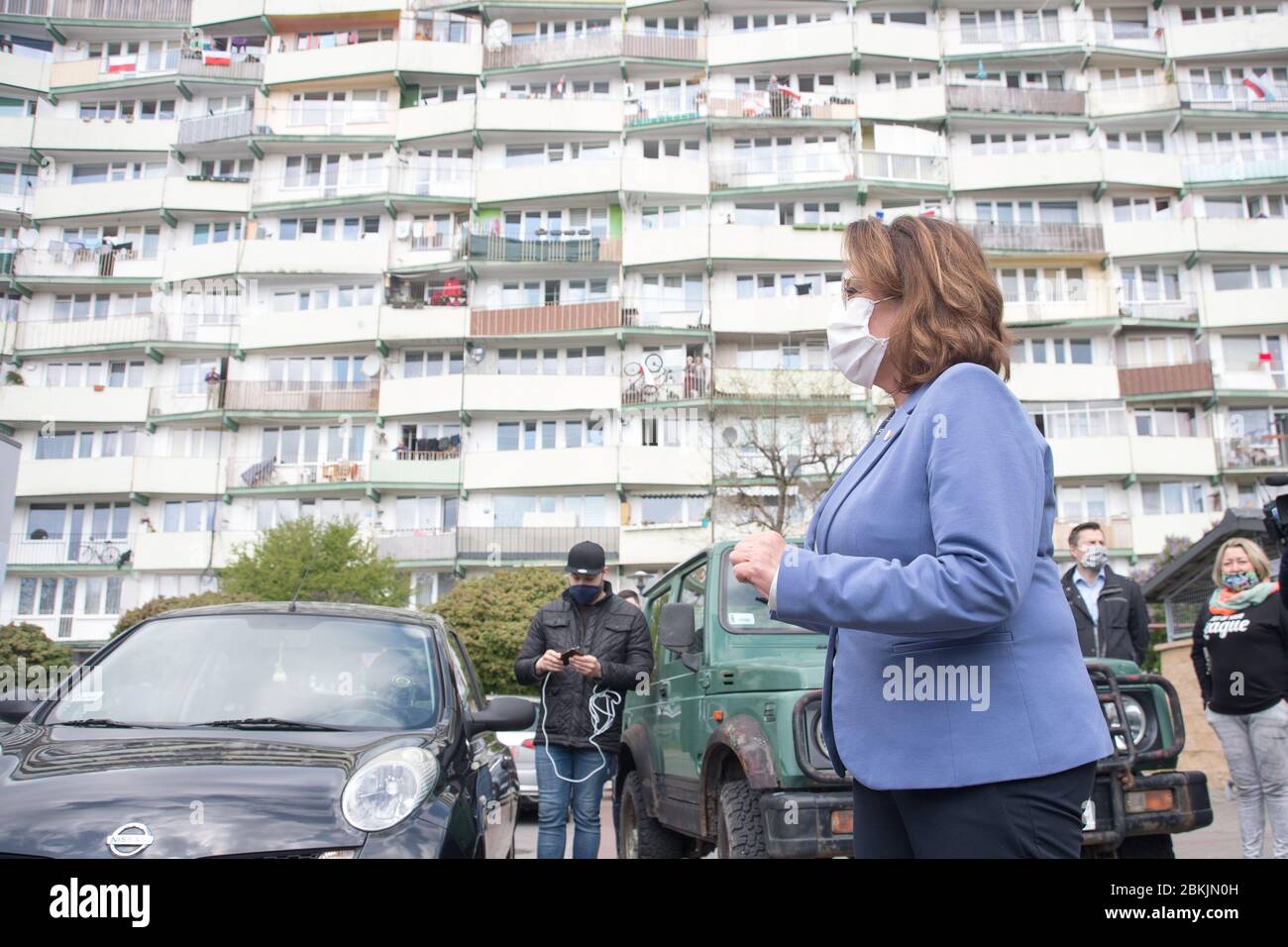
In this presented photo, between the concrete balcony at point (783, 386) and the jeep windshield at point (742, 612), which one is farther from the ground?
the concrete balcony at point (783, 386)

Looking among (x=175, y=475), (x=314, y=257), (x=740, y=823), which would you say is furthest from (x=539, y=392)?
(x=740, y=823)

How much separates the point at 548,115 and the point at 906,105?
1500cm

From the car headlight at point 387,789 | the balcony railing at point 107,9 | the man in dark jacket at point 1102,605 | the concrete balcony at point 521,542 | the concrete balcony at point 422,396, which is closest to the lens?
the car headlight at point 387,789

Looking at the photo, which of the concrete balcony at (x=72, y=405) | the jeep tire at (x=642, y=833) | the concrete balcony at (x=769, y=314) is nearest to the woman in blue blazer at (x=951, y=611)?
the jeep tire at (x=642, y=833)

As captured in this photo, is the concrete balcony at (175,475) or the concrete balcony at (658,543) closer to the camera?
the concrete balcony at (658,543)

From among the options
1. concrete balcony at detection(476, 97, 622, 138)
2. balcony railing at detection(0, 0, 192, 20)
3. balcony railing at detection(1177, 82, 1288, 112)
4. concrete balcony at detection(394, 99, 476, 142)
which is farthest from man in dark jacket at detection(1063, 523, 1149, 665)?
balcony railing at detection(0, 0, 192, 20)

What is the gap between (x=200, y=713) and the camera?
4.15 m

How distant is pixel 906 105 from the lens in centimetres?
4500

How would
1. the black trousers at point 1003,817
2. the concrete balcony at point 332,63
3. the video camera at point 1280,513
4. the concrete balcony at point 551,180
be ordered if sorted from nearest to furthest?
1. the black trousers at point 1003,817
2. the video camera at point 1280,513
3. the concrete balcony at point 551,180
4. the concrete balcony at point 332,63

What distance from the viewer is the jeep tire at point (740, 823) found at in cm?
515

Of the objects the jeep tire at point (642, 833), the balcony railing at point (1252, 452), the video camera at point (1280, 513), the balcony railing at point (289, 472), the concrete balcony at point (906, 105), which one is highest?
the concrete balcony at point (906, 105)

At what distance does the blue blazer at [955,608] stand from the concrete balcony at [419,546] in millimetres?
40983

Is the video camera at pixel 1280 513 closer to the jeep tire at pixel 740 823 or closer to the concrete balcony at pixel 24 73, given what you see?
the jeep tire at pixel 740 823

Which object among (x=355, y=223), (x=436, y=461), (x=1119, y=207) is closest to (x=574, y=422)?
(x=436, y=461)
